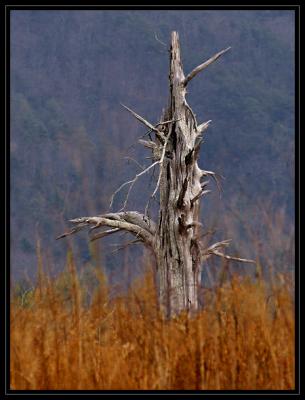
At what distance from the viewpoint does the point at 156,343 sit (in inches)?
168

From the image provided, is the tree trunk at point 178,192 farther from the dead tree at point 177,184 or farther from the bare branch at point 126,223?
the bare branch at point 126,223

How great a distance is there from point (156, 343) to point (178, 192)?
303 inches

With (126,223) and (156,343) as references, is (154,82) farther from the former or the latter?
(156,343)

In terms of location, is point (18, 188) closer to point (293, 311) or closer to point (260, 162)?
point (260, 162)

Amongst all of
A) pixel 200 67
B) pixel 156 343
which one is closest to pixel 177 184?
pixel 200 67

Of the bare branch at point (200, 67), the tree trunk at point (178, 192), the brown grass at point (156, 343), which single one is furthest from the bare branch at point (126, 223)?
the brown grass at point (156, 343)

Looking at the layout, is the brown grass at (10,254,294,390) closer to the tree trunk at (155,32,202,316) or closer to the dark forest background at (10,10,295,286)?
the tree trunk at (155,32,202,316)

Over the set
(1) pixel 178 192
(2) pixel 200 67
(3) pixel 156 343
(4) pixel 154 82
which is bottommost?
(3) pixel 156 343

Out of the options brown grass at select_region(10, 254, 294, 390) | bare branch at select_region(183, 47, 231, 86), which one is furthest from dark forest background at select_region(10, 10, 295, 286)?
brown grass at select_region(10, 254, 294, 390)

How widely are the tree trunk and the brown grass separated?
282 inches

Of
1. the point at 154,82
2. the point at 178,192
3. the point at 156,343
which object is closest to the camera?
the point at 156,343

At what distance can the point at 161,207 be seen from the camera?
12.2 m

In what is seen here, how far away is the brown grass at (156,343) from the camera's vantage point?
4.17 meters

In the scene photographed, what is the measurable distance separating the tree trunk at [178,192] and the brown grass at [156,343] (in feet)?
23.5
